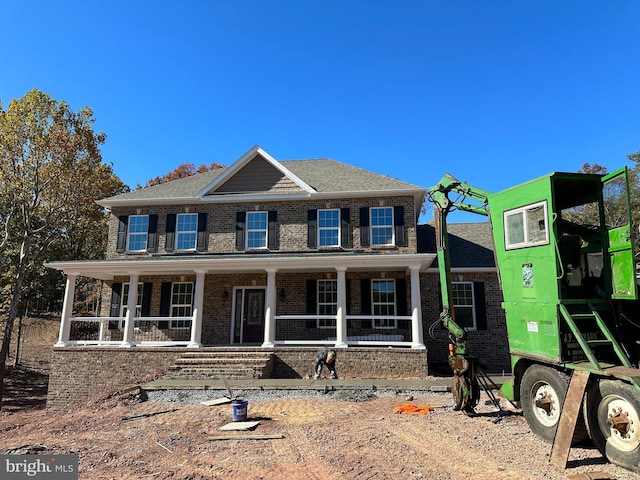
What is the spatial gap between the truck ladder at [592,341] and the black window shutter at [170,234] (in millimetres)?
14068

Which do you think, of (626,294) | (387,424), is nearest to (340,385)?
(387,424)

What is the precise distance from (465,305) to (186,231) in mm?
11543

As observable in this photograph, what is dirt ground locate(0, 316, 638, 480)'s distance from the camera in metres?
5.30

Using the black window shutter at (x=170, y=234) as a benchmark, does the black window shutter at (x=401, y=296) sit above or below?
below

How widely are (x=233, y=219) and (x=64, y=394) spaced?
8.38m

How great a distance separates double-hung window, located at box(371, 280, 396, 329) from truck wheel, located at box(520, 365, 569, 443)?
26.3 ft

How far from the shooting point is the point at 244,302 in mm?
15242

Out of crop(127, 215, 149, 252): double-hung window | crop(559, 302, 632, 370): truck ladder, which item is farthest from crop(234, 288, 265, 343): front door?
crop(559, 302, 632, 370): truck ladder

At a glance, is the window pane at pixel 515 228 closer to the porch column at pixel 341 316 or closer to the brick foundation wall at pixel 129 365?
the brick foundation wall at pixel 129 365

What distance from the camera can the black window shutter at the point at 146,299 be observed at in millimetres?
15422

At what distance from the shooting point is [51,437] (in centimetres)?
820

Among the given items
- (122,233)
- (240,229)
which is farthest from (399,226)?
(122,233)

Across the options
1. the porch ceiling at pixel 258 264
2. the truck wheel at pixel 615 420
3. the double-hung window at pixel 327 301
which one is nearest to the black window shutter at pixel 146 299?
the porch ceiling at pixel 258 264
